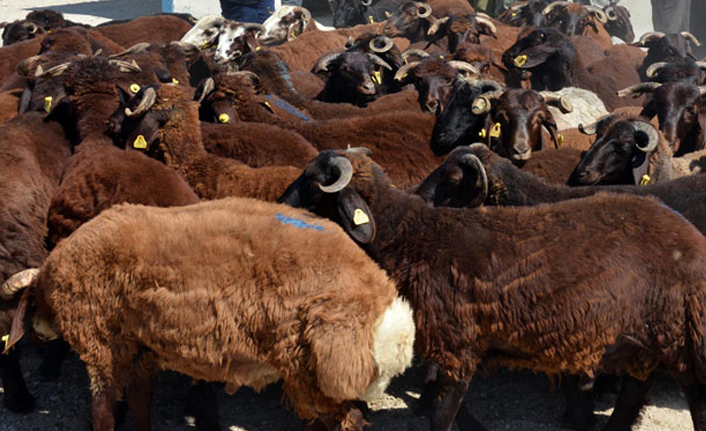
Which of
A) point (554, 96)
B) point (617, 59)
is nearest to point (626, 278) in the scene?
point (554, 96)

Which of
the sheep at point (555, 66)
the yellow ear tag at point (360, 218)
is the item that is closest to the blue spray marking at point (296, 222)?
the yellow ear tag at point (360, 218)

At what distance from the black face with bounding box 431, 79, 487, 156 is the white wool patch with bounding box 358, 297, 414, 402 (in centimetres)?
342

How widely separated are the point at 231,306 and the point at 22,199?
233cm

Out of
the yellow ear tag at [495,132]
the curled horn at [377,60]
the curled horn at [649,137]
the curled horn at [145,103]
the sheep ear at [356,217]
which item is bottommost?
the curled horn at [377,60]

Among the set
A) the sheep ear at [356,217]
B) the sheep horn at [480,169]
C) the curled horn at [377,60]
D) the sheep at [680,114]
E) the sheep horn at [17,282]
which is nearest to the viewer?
the sheep horn at [17,282]

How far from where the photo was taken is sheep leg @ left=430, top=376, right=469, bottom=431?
4.70 m

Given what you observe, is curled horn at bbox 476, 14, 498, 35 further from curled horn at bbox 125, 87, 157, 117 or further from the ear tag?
the ear tag

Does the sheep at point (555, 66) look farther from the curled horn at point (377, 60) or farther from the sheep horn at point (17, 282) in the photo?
the sheep horn at point (17, 282)

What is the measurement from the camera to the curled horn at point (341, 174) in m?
5.07

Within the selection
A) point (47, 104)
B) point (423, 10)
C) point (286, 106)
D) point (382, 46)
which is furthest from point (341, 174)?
point (423, 10)

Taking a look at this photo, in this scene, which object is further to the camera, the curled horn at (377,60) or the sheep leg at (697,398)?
the curled horn at (377,60)

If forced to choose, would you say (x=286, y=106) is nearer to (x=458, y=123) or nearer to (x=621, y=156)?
(x=458, y=123)

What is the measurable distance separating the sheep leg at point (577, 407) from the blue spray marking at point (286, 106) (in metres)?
3.97

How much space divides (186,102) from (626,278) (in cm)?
398
